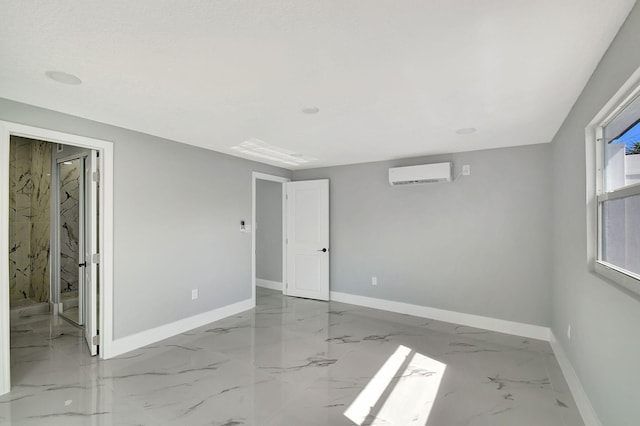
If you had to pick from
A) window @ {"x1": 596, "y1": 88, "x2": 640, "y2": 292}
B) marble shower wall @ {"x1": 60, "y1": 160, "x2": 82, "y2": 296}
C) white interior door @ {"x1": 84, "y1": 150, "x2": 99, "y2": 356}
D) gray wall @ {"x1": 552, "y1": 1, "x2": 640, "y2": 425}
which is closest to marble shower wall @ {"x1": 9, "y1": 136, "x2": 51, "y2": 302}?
marble shower wall @ {"x1": 60, "y1": 160, "x2": 82, "y2": 296}

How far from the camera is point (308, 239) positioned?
A: 5.31m

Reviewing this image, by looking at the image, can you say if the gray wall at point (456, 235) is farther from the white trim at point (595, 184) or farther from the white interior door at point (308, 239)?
the white trim at point (595, 184)

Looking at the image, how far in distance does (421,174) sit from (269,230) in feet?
10.8

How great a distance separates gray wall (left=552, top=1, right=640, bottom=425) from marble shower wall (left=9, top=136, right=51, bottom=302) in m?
6.33

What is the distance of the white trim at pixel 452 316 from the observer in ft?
11.9

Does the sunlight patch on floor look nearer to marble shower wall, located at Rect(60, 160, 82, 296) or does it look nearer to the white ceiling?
the white ceiling

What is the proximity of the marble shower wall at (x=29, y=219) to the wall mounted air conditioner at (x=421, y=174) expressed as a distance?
17.0 feet

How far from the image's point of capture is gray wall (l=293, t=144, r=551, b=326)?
12.0ft

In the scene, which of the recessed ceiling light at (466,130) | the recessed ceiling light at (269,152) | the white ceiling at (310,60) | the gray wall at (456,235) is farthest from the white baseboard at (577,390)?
the recessed ceiling light at (269,152)

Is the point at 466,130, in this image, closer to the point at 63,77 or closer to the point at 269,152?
the point at 269,152

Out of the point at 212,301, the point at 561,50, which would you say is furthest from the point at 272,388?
the point at 561,50

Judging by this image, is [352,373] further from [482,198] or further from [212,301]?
[482,198]

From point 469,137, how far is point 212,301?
3.87m

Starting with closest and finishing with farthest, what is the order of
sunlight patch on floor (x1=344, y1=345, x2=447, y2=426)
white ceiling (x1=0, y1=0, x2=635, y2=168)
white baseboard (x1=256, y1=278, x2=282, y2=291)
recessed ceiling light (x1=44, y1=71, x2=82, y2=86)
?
white ceiling (x1=0, y1=0, x2=635, y2=168)
recessed ceiling light (x1=44, y1=71, x2=82, y2=86)
sunlight patch on floor (x1=344, y1=345, x2=447, y2=426)
white baseboard (x1=256, y1=278, x2=282, y2=291)
